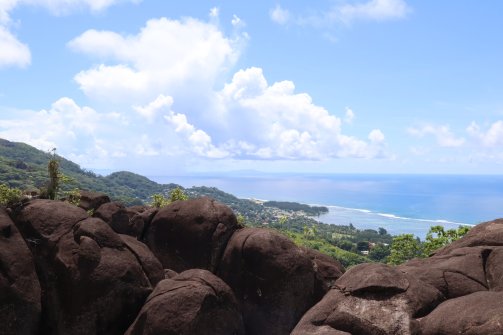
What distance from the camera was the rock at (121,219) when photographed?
21891 millimetres

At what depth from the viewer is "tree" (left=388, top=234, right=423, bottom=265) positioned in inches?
1454

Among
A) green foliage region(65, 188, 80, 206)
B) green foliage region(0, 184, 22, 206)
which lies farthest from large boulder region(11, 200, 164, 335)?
green foliage region(65, 188, 80, 206)

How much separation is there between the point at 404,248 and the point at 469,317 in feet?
89.8

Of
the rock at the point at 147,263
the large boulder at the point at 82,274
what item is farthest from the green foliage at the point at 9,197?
the rock at the point at 147,263

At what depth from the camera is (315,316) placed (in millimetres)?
13375

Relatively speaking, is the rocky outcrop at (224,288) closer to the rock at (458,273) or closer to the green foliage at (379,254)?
the rock at (458,273)

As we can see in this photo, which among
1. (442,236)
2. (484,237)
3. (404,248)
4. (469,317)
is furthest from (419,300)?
(404,248)

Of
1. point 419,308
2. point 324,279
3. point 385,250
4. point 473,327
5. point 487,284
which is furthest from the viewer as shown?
point 385,250

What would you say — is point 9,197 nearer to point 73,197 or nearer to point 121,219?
point 73,197

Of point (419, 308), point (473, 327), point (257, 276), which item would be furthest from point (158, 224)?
point (473, 327)

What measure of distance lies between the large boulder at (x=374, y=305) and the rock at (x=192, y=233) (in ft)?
23.7

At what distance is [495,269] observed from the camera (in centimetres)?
1481

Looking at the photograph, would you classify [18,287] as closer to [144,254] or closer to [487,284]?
[144,254]

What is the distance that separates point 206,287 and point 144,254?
3504 millimetres
